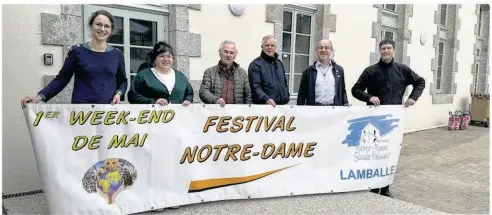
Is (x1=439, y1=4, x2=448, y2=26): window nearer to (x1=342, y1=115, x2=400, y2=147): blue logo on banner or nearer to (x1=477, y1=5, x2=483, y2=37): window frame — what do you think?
(x1=477, y1=5, x2=483, y2=37): window frame

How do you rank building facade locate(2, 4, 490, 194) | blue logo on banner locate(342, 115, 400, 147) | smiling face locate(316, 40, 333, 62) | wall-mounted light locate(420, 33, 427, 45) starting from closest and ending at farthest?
building facade locate(2, 4, 490, 194) < smiling face locate(316, 40, 333, 62) < blue logo on banner locate(342, 115, 400, 147) < wall-mounted light locate(420, 33, 427, 45)

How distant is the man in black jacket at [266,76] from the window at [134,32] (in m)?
1.54

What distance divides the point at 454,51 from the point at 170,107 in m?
9.51

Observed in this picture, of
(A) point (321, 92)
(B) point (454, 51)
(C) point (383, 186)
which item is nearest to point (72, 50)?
(A) point (321, 92)

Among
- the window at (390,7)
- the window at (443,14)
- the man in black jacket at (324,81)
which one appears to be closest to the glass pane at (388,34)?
the window at (390,7)

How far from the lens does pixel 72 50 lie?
300 centimetres

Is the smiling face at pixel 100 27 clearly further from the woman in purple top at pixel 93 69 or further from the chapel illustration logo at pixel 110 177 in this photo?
the chapel illustration logo at pixel 110 177

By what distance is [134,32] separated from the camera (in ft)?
14.8

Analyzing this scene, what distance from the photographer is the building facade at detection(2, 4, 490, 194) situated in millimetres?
3695

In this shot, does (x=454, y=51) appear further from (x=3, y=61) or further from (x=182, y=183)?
(x=3, y=61)

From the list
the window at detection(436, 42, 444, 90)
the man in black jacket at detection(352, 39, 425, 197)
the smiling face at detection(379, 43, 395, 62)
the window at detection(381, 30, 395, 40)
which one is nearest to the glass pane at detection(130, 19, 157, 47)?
the man in black jacket at detection(352, 39, 425, 197)

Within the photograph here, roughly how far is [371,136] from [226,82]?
1653 mm

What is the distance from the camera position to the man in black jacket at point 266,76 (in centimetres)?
373

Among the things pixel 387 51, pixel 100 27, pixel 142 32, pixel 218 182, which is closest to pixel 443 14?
pixel 387 51
